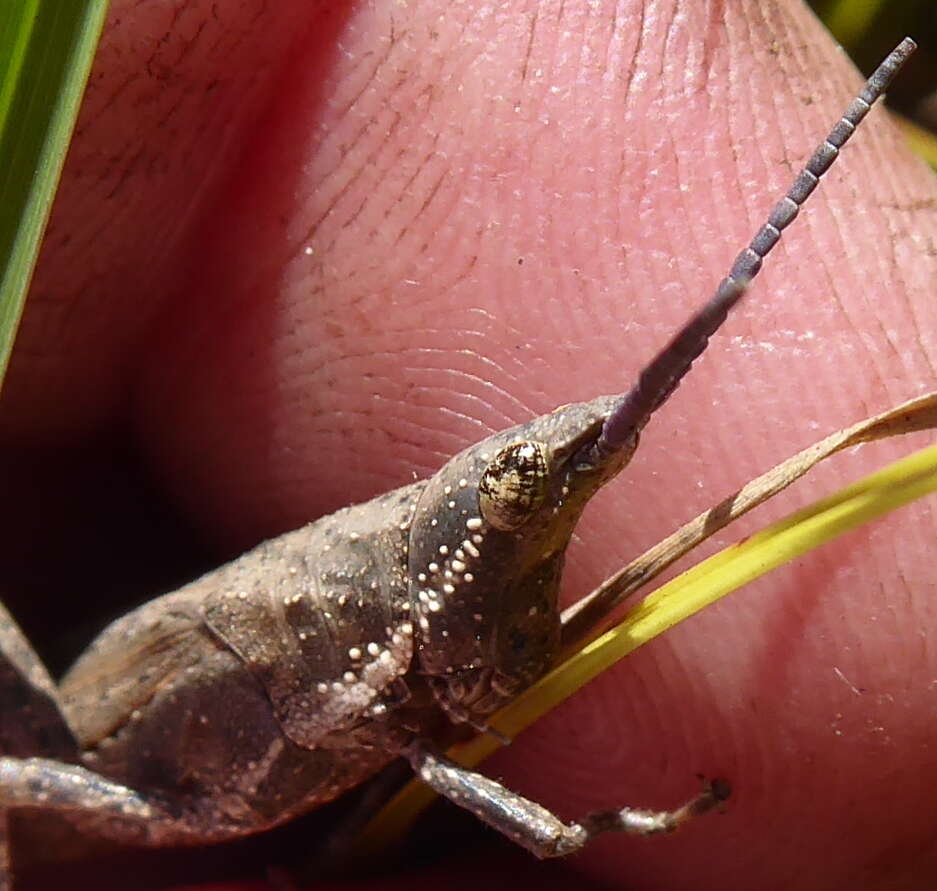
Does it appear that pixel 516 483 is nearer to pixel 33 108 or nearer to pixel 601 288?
pixel 601 288

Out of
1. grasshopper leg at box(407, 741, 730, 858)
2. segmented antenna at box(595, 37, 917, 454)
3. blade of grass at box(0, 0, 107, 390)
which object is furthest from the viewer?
grasshopper leg at box(407, 741, 730, 858)

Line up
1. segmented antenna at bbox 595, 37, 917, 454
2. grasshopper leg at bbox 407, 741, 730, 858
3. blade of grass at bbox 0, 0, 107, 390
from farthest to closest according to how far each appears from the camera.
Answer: grasshopper leg at bbox 407, 741, 730, 858 → blade of grass at bbox 0, 0, 107, 390 → segmented antenna at bbox 595, 37, 917, 454

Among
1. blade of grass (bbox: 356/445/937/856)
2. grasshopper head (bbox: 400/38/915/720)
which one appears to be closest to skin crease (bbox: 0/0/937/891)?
blade of grass (bbox: 356/445/937/856)

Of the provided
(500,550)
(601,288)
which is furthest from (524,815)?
(601,288)

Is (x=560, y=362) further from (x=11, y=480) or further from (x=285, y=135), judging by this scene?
(x=11, y=480)

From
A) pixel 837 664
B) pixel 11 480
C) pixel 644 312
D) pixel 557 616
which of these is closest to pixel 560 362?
pixel 644 312

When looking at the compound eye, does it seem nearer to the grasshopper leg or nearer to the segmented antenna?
the segmented antenna
